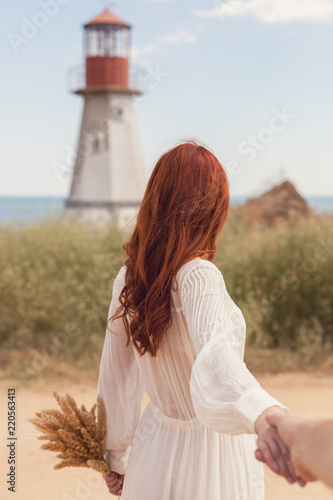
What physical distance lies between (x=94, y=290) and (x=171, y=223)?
6.41 meters

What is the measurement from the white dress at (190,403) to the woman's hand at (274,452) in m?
0.05

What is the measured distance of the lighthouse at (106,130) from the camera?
61.4 ft

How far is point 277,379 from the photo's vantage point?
701 centimetres

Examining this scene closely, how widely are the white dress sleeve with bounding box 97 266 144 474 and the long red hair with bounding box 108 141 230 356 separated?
0.88 feet

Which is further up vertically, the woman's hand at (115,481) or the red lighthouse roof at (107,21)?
the red lighthouse roof at (107,21)

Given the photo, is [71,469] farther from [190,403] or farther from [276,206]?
[276,206]

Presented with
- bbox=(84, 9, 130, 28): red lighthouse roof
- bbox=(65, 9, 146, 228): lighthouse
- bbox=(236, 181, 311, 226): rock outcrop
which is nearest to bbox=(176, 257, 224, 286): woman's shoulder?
bbox=(236, 181, 311, 226): rock outcrop

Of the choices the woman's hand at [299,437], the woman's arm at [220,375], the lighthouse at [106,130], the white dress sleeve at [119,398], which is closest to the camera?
the woman's hand at [299,437]

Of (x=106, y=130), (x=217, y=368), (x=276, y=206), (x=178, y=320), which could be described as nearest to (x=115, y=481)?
(x=178, y=320)

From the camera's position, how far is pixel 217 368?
4.41 ft

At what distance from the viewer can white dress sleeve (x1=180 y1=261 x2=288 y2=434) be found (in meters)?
1.26

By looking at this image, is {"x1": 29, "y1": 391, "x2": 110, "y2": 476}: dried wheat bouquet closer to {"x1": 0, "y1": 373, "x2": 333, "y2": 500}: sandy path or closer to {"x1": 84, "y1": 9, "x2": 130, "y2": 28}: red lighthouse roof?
{"x1": 0, "y1": 373, "x2": 333, "y2": 500}: sandy path

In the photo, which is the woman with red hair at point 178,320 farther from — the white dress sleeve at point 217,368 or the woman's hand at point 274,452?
the woman's hand at point 274,452

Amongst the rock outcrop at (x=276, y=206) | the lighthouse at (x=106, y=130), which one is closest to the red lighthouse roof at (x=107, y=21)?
the lighthouse at (x=106, y=130)
